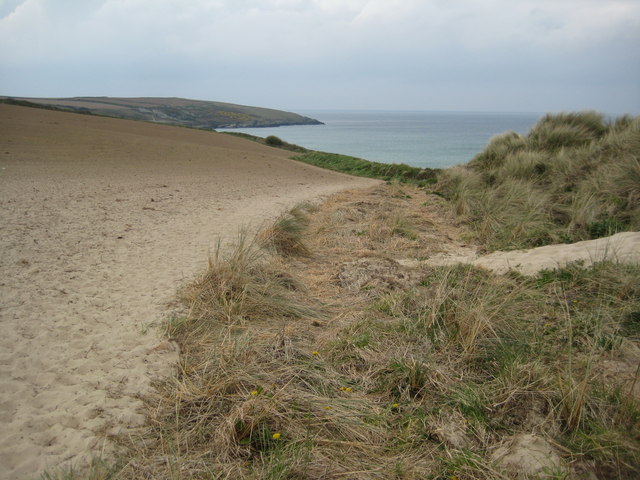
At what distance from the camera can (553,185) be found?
11.1 meters

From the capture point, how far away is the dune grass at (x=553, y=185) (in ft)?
27.1

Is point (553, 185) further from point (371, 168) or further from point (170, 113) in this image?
point (170, 113)

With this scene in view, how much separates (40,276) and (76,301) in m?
0.98

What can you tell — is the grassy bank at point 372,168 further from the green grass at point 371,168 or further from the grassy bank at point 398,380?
the grassy bank at point 398,380

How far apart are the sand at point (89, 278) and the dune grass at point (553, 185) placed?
192 inches

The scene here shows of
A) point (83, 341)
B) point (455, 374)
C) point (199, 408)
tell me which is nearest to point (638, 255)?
point (455, 374)

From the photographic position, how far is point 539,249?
7.33m

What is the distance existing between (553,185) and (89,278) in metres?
10.4

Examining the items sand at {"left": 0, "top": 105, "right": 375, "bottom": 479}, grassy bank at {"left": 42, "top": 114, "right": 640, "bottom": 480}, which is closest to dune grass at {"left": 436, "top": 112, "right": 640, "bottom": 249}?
grassy bank at {"left": 42, "top": 114, "right": 640, "bottom": 480}

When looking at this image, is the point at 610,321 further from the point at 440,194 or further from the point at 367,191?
the point at 367,191

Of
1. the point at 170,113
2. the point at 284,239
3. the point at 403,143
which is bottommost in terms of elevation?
the point at 284,239

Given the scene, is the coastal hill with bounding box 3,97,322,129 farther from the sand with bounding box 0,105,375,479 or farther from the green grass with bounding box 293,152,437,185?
the sand with bounding box 0,105,375,479

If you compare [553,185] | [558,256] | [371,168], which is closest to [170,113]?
[371,168]

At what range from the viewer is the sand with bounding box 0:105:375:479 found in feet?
10.4
